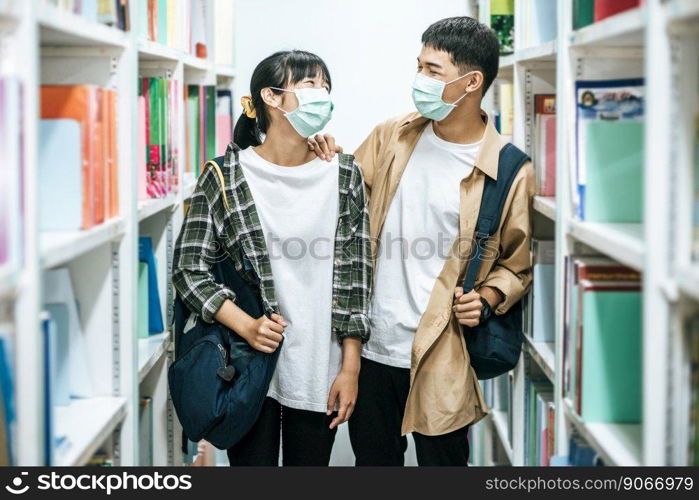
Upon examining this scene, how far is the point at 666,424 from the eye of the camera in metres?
1.22

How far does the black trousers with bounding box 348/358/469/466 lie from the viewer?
2.14 meters

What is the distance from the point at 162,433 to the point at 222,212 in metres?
0.75

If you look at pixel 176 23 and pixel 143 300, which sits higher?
pixel 176 23

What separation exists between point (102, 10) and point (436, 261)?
38.4 inches

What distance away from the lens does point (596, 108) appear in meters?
1.68

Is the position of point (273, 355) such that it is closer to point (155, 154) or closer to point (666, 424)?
point (155, 154)

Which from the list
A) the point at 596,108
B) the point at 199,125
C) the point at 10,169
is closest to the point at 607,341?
the point at 596,108

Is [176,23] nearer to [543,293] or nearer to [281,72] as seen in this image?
[281,72]

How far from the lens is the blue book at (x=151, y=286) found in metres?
2.18

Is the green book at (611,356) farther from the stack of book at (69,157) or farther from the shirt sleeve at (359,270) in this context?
the stack of book at (69,157)

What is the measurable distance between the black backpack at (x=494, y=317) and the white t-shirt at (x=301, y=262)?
36 cm

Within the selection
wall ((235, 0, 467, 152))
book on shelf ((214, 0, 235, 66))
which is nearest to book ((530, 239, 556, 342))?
wall ((235, 0, 467, 152))

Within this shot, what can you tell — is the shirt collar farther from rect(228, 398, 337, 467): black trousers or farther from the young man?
rect(228, 398, 337, 467): black trousers
